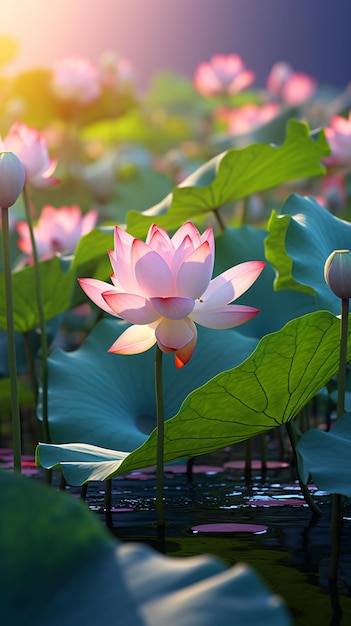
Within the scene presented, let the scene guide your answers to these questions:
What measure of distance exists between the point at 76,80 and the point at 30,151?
83.3 inches

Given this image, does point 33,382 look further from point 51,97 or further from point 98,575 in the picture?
point 51,97

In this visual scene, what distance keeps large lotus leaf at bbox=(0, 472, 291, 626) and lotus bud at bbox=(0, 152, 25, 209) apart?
0.40m

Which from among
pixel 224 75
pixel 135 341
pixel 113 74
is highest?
pixel 113 74

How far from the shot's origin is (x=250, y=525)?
1.04 metres

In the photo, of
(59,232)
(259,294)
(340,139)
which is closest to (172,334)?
(259,294)

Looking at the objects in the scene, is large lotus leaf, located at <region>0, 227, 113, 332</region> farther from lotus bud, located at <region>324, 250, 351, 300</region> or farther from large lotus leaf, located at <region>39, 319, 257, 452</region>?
lotus bud, located at <region>324, 250, 351, 300</region>

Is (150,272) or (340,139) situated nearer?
(150,272)

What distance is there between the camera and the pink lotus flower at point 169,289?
2.79ft

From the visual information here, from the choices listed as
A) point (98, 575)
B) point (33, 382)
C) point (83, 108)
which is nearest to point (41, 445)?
point (98, 575)

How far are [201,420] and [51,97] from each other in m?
3.17

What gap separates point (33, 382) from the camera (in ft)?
5.03

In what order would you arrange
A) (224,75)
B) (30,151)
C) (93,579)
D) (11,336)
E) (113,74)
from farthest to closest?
(113,74) < (224,75) < (30,151) < (11,336) < (93,579)

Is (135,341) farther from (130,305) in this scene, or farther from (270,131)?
(270,131)

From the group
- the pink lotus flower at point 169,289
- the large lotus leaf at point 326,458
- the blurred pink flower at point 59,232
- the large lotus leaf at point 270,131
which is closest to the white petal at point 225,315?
the pink lotus flower at point 169,289
